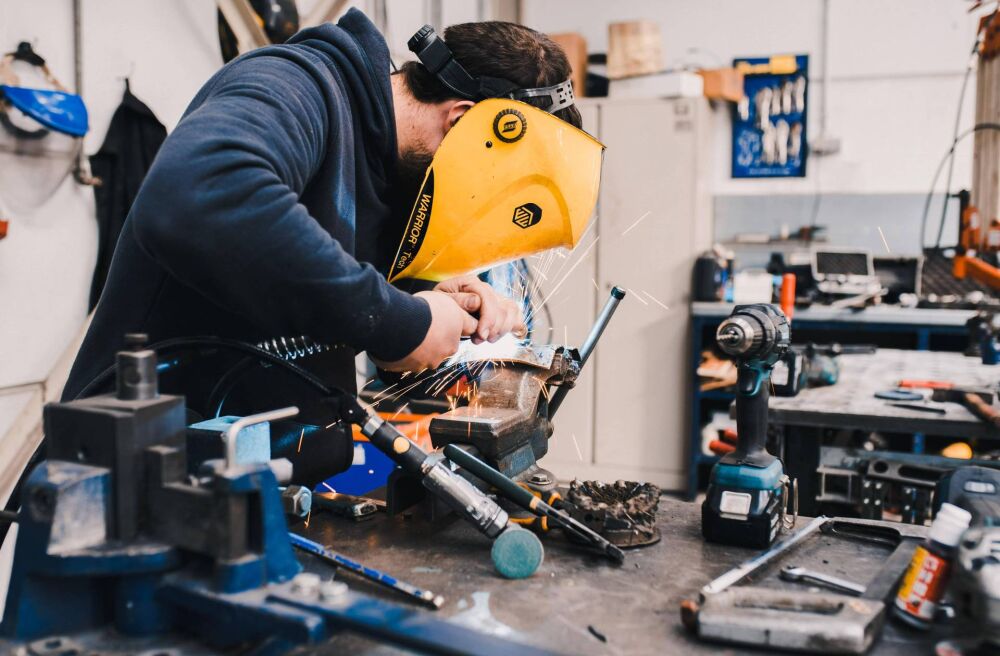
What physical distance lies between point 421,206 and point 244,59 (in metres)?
0.36

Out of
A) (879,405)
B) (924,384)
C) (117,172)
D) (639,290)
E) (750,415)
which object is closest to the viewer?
(750,415)

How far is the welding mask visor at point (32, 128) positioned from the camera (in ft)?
6.79

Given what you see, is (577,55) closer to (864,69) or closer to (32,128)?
(864,69)

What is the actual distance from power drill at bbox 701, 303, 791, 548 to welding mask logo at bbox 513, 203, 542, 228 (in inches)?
14.8

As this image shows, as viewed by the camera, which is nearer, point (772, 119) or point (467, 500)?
point (467, 500)

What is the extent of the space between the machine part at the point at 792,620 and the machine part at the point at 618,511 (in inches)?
9.9

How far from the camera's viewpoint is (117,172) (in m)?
2.44

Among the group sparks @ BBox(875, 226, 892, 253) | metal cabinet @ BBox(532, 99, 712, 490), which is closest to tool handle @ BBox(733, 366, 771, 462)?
metal cabinet @ BBox(532, 99, 712, 490)

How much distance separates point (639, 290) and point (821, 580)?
368 cm

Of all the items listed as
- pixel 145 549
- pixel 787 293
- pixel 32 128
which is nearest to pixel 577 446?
pixel 787 293

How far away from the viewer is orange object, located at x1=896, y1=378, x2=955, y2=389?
8.46 feet

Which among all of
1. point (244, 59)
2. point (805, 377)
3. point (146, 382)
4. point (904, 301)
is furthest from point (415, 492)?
point (904, 301)

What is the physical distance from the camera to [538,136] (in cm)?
131

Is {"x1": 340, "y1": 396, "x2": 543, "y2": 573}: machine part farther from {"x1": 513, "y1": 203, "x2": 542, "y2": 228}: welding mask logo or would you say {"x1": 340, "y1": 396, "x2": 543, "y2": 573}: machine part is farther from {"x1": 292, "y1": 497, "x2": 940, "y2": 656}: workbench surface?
{"x1": 513, "y1": 203, "x2": 542, "y2": 228}: welding mask logo
